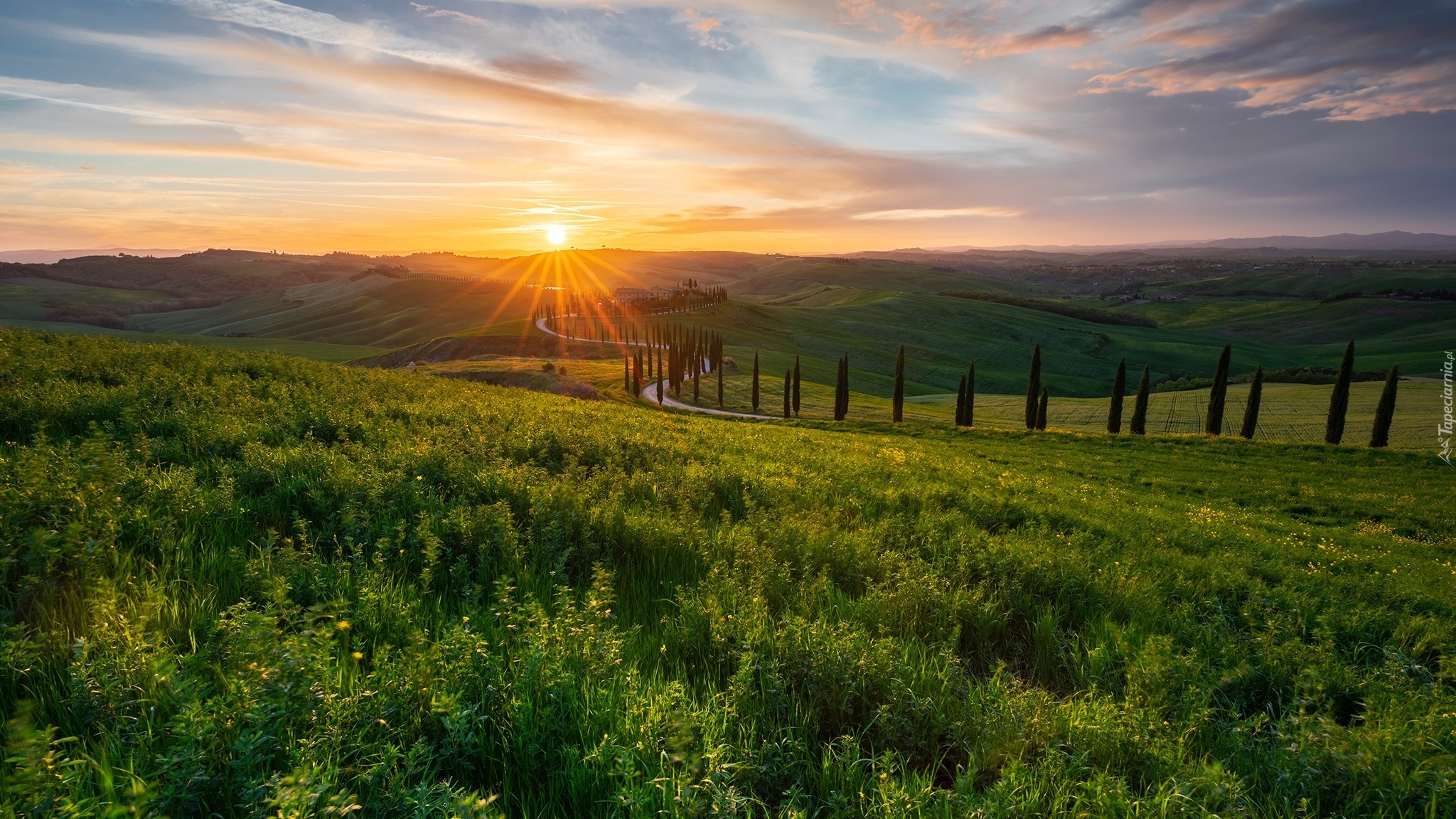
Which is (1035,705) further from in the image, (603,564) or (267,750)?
(267,750)

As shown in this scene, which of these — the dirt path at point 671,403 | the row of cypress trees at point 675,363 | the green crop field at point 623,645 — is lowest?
the dirt path at point 671,403

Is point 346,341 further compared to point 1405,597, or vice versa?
point 346,341

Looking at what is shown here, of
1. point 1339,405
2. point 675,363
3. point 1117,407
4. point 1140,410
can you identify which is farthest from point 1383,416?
point 675,363

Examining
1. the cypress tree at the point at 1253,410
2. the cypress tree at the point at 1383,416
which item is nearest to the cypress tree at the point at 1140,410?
the cypress tree at the point at 1253,410

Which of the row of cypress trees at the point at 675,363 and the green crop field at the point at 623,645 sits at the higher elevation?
the green crop field at the point at 623,645

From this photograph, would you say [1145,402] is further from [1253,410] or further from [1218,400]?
[1253,410]

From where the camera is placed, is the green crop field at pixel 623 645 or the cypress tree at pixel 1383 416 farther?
the cypress tree at pixel 1383 416

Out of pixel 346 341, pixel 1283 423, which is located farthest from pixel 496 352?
pixel 1283 423

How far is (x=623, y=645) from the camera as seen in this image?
5.07 metres

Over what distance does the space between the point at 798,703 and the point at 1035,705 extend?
1832 millimetres

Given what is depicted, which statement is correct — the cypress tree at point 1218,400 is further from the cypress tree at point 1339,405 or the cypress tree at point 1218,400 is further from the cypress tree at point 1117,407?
the cypress tree at point 1339,405

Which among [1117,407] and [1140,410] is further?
[1117,407]

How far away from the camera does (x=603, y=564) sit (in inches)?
284

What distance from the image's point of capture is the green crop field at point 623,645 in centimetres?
351
